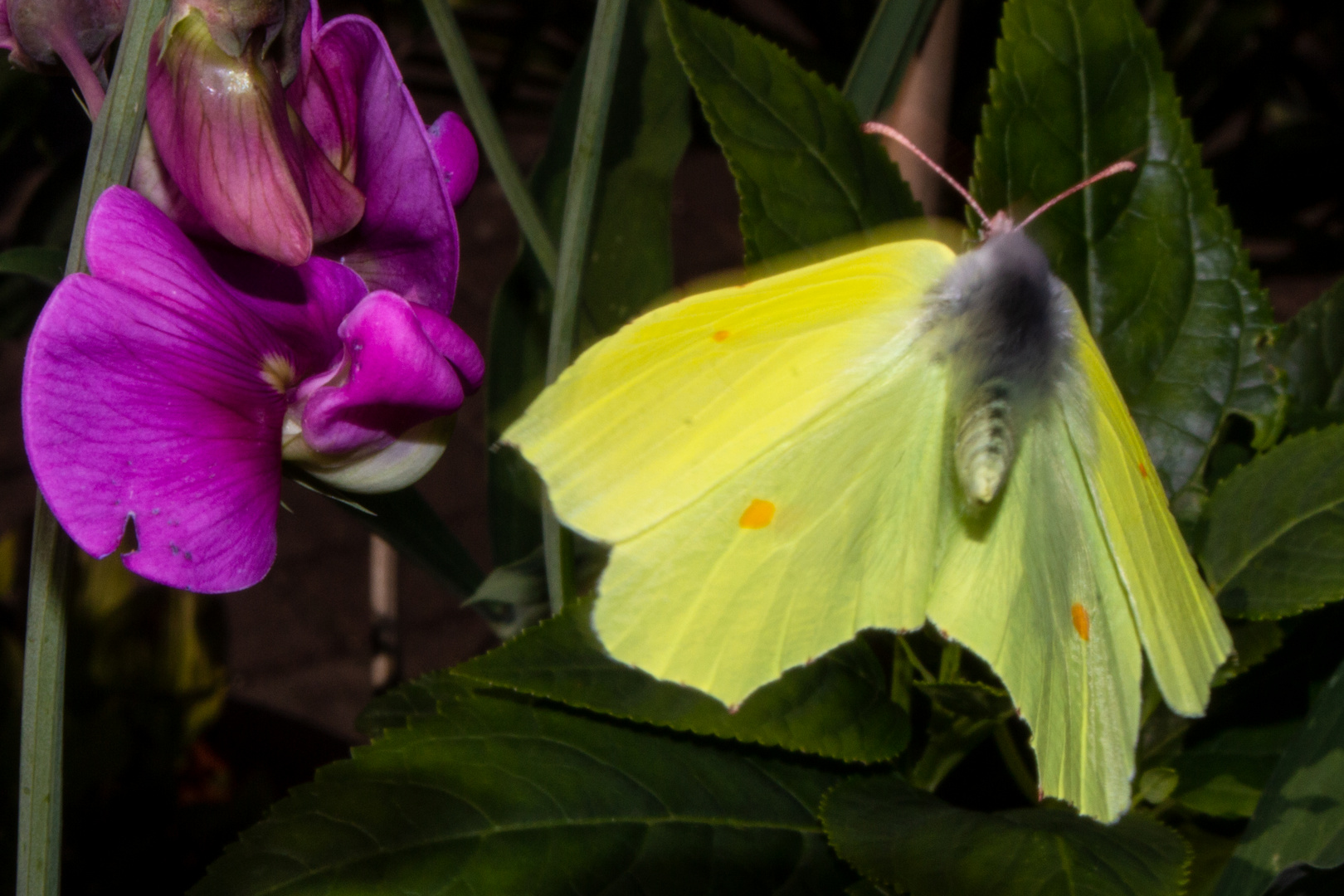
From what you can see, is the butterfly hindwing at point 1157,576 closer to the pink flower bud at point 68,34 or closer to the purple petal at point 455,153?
the purple petal at point 455,153

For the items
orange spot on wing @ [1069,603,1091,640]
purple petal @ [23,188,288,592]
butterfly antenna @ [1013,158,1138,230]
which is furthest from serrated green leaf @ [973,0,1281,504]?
purple petal @ [23,188,288,592]

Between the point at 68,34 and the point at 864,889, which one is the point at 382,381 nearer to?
the point at 68,34

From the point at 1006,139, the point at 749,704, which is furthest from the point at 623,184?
the point at 749,704

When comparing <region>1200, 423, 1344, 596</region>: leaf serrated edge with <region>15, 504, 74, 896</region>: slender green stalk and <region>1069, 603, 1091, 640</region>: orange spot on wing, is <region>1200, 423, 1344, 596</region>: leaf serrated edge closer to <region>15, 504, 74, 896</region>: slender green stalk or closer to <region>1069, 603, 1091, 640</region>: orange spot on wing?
<region>1069, 603, 1091, 640</region>: orange spot on wing

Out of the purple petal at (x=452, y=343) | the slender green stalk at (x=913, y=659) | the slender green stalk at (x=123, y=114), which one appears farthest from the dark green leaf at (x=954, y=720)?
the slender green stalk at (x=123, y=114)

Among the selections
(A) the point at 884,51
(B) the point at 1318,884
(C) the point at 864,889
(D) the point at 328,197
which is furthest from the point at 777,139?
(B) the point at 1318,884

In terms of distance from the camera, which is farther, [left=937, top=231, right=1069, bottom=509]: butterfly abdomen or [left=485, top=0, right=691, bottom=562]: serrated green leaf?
[left=485, top=0, right=691, bottom=562]: serrated green leaf
